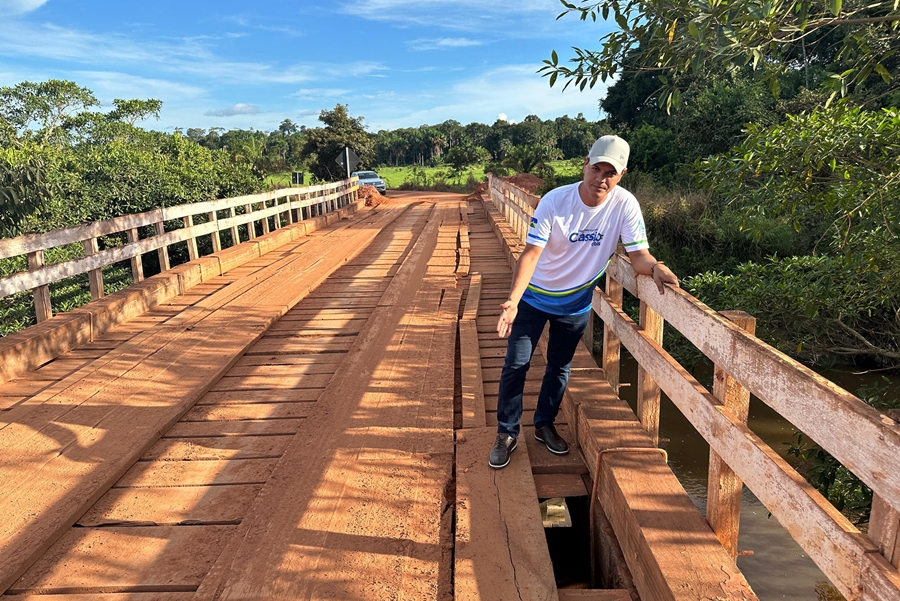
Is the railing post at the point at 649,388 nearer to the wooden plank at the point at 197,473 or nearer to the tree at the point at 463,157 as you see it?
the wooden plank at the point at 197,473

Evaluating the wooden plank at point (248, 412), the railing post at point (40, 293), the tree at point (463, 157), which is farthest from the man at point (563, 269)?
the tree at point (463, 157)

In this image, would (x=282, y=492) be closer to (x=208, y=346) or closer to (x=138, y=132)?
(x=208, y=346)

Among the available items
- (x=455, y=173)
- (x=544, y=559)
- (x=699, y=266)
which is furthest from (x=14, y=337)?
(x=455, y=173)

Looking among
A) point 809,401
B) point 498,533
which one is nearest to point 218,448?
point 498,533

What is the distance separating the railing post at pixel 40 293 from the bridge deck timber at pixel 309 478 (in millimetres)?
512

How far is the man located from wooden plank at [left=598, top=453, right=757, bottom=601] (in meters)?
0.58

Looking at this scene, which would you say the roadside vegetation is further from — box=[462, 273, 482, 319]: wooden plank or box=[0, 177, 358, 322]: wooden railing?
box=[0, 177, 358, 322]: wooden railing

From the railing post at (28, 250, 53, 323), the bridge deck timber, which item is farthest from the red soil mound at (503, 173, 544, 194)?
the railing post at (28, 250, 53, 323)

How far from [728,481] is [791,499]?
0.57 metres

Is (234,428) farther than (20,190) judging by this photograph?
No

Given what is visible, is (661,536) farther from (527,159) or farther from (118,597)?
(527,159)

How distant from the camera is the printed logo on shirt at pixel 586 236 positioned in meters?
3.31

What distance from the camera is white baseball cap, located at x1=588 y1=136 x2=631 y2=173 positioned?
10.1ft

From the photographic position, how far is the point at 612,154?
307 cm
